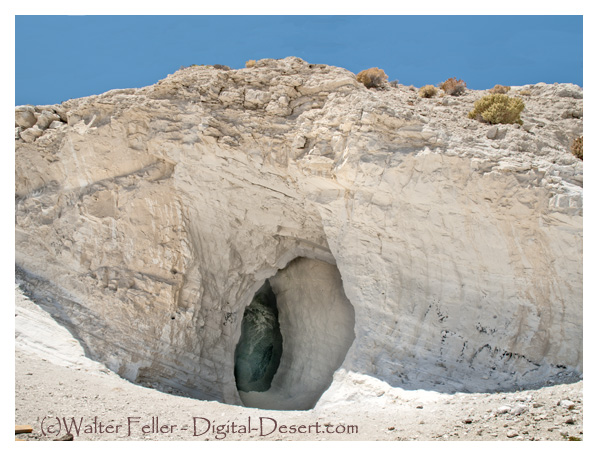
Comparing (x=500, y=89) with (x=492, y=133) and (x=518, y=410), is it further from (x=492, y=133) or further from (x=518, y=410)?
(x=518, y=410)

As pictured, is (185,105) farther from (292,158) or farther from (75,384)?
(75,384)

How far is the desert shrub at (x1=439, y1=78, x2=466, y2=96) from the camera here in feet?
46.2

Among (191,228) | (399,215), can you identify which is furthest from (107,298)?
(399,215)

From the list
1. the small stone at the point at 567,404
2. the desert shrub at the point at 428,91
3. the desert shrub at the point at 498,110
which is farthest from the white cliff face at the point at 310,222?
the small stone at the point at 567,404

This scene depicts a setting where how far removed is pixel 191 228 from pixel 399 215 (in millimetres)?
5027

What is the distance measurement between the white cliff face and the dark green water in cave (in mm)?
1808

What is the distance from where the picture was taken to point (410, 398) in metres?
8.74

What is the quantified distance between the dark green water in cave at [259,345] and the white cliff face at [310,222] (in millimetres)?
1808

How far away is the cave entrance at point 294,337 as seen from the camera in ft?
43.1

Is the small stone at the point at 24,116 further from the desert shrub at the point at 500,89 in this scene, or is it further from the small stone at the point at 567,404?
the small stone at the point at 567,404

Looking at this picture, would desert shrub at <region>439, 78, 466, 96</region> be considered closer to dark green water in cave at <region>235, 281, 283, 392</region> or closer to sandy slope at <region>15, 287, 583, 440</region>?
dark green water in cave at <region>235, 281, 283, 392</region>

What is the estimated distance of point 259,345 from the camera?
15250 millimetres

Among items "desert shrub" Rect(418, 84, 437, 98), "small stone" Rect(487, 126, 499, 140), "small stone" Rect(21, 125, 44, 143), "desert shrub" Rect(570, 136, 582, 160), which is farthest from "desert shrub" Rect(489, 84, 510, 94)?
"small stone" Rect(21, 125, 44, 143)

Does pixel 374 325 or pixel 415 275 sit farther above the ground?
pixel 415 275
